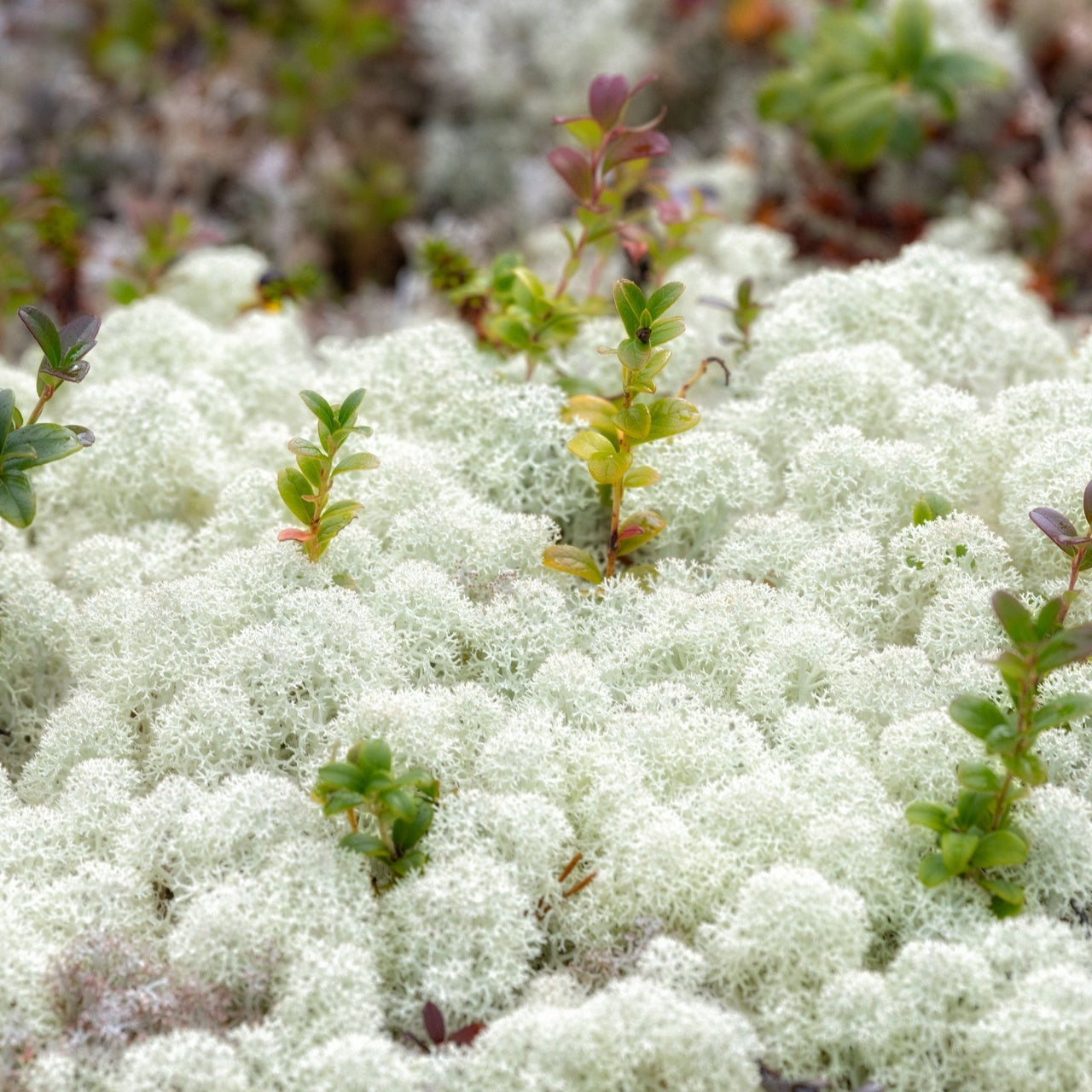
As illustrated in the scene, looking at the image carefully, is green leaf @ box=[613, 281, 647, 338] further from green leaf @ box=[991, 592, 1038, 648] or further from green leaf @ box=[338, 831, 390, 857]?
green leaf @ box=[338, 831, 390, 857]

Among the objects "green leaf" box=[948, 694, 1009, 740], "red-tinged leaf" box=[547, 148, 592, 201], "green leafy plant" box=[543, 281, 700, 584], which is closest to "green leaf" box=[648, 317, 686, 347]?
"green leafy plant" box=[543, 281, 700, 584]

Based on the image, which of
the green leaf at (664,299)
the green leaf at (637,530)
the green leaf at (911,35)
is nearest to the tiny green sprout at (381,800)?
the green leaf at (637,530)

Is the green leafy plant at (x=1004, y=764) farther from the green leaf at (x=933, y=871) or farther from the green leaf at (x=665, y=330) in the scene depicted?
the green leaf at (x=665, y=330)

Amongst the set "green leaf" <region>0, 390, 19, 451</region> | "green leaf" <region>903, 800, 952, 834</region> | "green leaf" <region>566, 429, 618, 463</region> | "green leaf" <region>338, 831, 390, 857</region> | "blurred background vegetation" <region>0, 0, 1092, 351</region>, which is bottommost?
"green leaf" <region>338, 831, 390, 857</region>

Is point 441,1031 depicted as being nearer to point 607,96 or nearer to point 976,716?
point 976,716

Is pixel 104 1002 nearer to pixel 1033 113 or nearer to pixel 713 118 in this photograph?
pixel 1033 113

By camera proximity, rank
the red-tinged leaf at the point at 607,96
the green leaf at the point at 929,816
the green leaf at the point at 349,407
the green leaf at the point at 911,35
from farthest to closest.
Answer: the green leaf at the point at 911,35
the red-tinged leaf at the point at 607,96
the green leaf at the point at 349,407
the green leaf at the point at 929,816
